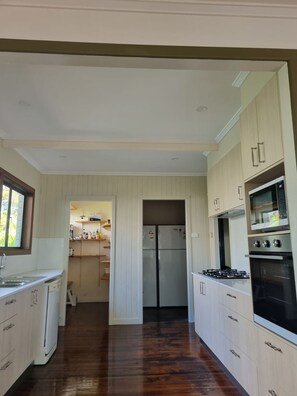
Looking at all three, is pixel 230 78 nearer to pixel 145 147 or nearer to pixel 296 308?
pixel 145 147

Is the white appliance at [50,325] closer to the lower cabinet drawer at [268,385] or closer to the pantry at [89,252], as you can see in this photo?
the lower cabinet drawer at [268,385]

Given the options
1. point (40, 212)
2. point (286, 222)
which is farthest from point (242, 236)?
point (40, 212)

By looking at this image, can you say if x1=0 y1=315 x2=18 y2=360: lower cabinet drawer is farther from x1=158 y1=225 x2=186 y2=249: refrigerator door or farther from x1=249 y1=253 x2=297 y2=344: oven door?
x1=158 y1=225 x2=186 y2=249: refrigerator door

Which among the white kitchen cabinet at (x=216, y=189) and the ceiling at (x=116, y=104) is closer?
the ceiling at (x=116, y=104)

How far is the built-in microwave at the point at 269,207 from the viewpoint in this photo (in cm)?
169

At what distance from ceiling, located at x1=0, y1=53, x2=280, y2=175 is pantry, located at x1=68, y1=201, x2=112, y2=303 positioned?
2744 millimetres

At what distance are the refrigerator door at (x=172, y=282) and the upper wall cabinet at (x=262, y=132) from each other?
3.99 meters

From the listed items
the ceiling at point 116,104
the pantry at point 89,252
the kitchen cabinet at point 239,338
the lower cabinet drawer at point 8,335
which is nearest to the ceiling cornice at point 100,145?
the ceiling at point 116,104

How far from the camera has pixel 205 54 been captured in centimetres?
152

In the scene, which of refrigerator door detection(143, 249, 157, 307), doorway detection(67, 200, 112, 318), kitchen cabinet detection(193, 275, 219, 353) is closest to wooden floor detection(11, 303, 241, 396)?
kitchen cabinet detection(193, 275, 219, 353)

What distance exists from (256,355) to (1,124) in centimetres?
347

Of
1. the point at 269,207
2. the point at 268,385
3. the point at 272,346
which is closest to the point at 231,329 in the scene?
the point at 268,385

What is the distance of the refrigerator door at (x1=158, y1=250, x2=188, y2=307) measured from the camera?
5777 millimetres

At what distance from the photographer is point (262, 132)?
193cm
